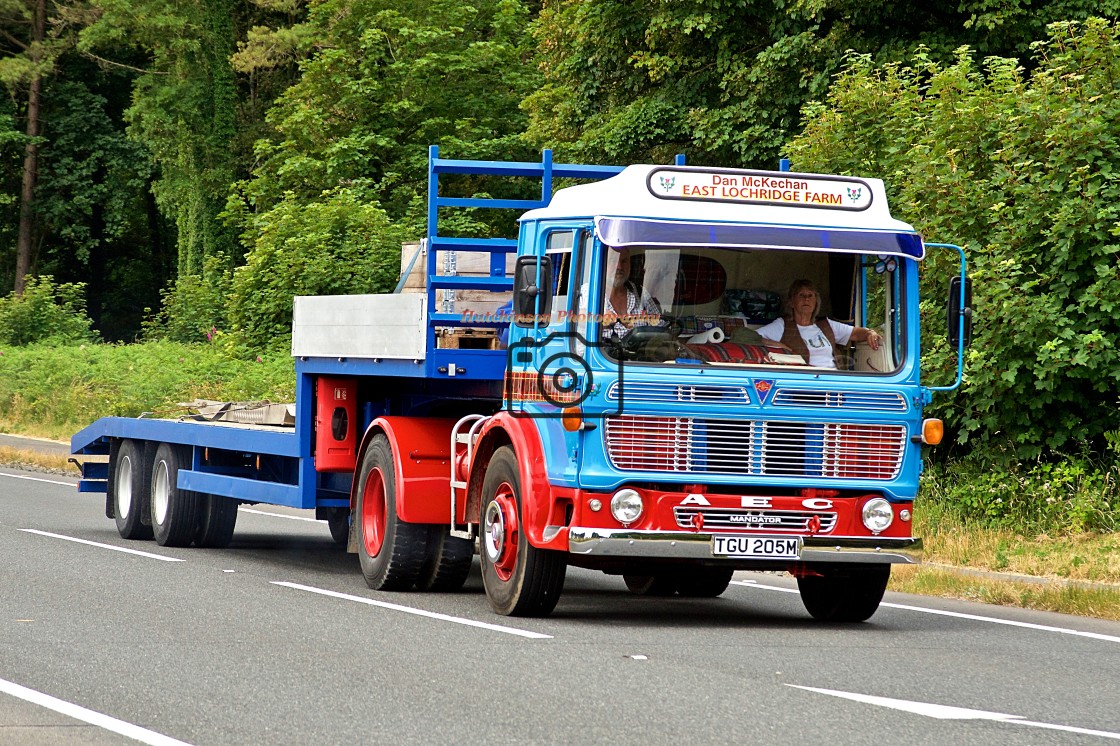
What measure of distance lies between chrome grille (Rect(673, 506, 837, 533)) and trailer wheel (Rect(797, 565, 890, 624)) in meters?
0.49

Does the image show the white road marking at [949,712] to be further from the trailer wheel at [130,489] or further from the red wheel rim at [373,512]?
the trailer wheel at [130,489]

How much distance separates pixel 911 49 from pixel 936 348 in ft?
32.4

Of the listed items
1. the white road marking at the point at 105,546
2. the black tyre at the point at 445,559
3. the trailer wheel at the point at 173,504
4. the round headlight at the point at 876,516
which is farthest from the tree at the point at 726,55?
the round headlight at the point at 876,516

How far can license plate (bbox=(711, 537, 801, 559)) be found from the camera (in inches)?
416

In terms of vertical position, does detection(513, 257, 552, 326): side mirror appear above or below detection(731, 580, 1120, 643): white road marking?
above

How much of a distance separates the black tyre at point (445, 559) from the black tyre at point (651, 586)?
59.1 inches

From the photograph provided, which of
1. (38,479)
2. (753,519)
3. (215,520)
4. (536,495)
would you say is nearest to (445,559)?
(536,495)

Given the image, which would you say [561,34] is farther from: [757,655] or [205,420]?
[757,655]

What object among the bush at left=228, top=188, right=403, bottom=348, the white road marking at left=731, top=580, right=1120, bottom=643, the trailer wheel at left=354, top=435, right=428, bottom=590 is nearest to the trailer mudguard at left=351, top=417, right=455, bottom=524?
the trailer wheel at left=354, top=435, right=428, bottom=590

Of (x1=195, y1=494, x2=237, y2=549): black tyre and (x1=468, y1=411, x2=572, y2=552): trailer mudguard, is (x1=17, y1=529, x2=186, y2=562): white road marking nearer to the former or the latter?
(x1=195, y1=494, x2=237, y2=549): black tyre

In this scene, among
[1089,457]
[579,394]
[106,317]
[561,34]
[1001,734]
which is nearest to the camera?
[1001,734]

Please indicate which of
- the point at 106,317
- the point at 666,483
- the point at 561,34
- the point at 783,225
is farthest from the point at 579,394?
the point at 106,317

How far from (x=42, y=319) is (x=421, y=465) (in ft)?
123

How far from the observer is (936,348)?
16656mm
